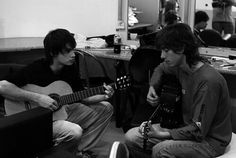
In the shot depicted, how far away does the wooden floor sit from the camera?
2906 mm

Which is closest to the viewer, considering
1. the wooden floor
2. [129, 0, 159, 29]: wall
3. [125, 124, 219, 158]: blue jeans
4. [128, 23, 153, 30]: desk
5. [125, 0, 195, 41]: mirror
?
[125, 124, 219, 158]: blue jeans

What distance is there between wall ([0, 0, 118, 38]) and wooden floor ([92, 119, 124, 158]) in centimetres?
144

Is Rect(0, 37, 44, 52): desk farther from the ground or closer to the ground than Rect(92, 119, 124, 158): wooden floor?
farther from the ground

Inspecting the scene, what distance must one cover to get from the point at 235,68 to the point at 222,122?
1096 millimetres

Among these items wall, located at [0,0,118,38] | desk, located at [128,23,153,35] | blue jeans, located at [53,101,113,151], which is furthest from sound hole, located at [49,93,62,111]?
wall, located at [0,0,118,38]

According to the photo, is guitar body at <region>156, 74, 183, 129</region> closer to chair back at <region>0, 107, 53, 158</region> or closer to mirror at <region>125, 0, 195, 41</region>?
chair back at <region>0, 107, 53, 158</region>

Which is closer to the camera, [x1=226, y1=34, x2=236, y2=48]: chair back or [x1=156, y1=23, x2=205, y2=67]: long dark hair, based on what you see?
[x1=156, y1=23, x2=205, y2=67]: long dark hair

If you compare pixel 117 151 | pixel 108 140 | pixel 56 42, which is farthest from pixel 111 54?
pixel 117 151

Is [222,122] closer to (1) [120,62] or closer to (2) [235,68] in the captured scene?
(2) [235,68]

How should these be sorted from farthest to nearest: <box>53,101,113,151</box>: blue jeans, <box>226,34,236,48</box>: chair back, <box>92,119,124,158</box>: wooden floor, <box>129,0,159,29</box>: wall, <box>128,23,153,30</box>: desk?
<box>128,23,153,30</box>: desk
<box>129,0,159,29</box>: wall
<box>226,34,236,48</box>: chair back
<box>92,119,124,158</box>: wooden floor
<box>53,101,113,151</box>: blue jeans

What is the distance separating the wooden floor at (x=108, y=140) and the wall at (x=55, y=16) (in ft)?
4.72

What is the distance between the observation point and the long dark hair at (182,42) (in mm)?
1954

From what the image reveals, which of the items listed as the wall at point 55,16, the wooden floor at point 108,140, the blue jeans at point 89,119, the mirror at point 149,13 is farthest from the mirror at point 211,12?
the blue jeans at point 89,119

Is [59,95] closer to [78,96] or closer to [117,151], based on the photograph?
[78,96]
